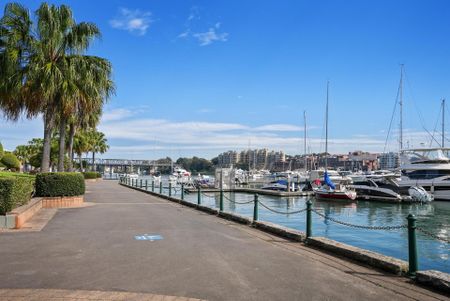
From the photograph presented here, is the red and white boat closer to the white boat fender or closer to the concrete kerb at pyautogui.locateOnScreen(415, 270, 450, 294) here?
the white boat fender

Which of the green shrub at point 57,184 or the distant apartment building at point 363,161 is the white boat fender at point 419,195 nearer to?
the green shrub at point 57,184

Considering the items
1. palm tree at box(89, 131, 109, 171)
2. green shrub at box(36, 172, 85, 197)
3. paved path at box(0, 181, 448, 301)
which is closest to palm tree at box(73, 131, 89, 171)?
palm tree at box(89, 131, 109, 171)

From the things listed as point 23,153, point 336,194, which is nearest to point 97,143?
point 23,153

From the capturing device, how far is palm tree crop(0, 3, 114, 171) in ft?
71.5

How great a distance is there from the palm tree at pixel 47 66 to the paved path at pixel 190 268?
11276mm

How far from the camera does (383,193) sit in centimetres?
4797

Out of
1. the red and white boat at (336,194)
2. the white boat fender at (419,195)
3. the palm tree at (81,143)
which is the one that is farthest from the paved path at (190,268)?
the palm tree at (81,143)

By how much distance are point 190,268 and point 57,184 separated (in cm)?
1503

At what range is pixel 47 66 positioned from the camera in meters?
21.9

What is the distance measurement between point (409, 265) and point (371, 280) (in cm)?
88

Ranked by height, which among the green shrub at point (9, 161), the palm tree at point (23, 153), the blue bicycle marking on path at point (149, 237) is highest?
the palm tree at point (23, 153)

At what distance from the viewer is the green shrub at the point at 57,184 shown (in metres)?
21.1

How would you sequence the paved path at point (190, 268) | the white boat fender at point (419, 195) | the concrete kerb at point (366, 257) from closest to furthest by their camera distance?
1. the paved path at point (190, 268)
2. the concrete kerb at point (366, 257)
3. the white boat fender at point (419, 195)

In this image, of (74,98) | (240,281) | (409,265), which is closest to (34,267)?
(240,281)
